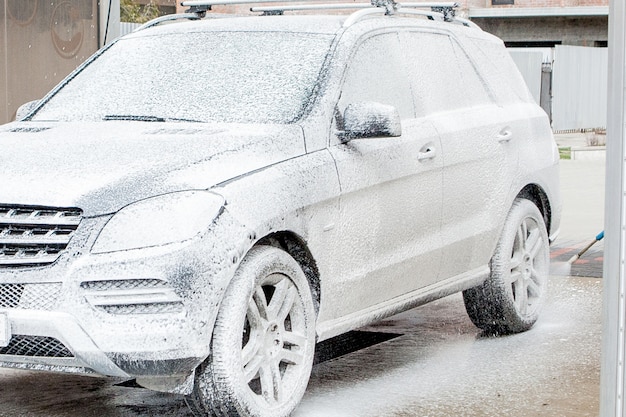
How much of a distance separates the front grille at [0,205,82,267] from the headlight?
0.15 metres

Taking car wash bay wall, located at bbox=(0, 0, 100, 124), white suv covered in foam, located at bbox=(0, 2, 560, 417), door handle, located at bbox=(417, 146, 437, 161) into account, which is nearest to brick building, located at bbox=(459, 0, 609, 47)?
car wash bay wall, located at bbox=(0, 0, 100, 124)

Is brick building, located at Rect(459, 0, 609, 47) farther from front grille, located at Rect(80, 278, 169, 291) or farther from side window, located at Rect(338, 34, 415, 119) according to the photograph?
front grille, located at Rect(80, 278, 169, 291)

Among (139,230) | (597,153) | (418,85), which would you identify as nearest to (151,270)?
(139,230)

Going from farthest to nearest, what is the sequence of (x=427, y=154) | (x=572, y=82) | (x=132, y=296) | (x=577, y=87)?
1. (x=577, y=87)
2. (x=572, y=82)
3. (x=427, y=154)
4. (x=132, y=296)

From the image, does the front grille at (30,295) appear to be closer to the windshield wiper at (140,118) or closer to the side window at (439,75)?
the windshield wiper at (140,118)

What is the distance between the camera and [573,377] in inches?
264

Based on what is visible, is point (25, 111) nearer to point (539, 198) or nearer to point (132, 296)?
point (132, 296)

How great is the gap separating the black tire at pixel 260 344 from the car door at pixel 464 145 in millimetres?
1479

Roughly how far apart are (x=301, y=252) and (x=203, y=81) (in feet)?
3.76

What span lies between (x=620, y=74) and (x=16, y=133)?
331 centimetres

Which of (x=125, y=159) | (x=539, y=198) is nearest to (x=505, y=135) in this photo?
(x=539, y=198)

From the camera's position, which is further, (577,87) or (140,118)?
(577,87)

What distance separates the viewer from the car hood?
515cm

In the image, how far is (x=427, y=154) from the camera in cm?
673
